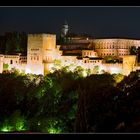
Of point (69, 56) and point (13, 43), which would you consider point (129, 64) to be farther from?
point (13, 43)

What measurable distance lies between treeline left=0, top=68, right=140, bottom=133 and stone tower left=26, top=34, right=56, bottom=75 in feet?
1.85

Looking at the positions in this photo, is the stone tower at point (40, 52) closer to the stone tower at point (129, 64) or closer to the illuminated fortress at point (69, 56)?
the illuminated fortress at point (69, 56)

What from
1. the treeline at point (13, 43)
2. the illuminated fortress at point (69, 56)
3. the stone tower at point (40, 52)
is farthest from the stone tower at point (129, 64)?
the treeline at point (13, 43)

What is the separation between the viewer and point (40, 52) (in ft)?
37.6

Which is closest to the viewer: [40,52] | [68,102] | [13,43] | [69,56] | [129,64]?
[68,102]

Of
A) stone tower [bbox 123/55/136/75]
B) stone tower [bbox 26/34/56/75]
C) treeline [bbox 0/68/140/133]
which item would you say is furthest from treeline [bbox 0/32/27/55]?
stone tower [bbox 123/55/136/75]

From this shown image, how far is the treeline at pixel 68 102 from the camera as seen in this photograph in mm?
6762

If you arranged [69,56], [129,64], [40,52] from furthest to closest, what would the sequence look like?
[40,52] < [69,56] < [129,64]

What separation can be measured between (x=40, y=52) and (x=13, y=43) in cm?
169

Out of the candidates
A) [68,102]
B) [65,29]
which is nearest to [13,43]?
[65,29]

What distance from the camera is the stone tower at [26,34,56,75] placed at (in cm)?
1117

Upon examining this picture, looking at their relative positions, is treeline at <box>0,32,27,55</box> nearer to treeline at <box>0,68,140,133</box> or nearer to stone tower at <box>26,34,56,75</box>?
stone tower at <box>26,34,56,75</box>
